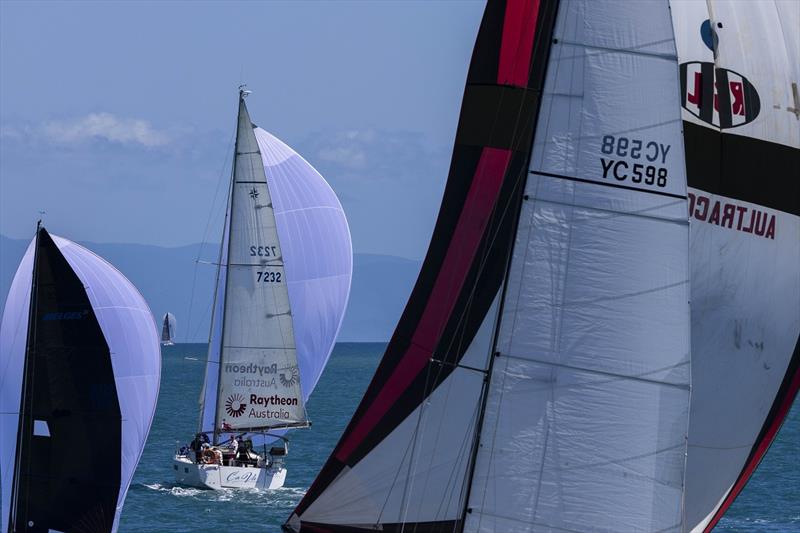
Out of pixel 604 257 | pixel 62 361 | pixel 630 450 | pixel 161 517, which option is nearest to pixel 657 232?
pixel 604 257

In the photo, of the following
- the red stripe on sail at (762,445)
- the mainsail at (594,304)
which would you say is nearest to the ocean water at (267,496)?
the red stripe on sail at (762,445)

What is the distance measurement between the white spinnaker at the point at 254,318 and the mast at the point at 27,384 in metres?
17.3

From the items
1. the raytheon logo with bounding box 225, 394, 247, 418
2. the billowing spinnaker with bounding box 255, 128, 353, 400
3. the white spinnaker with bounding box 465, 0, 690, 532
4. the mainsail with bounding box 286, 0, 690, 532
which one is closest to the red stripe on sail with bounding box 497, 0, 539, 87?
the mainsail with bounding box 286, 0, 690, 532

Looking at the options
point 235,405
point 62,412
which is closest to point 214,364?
point 235,405

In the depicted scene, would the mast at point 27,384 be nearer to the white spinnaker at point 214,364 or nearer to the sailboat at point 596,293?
the sailboat at point 596,293

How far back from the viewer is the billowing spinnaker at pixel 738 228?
17188 mm

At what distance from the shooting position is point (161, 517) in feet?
Result: 124

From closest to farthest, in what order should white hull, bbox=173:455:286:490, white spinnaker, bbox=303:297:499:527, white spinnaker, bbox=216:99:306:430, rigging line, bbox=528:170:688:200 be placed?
rigging line, bbox=528:170:688:200
white spinnaker, bbox=303:297:499:527
white spinnaker, bbox=216:99:306:430
white hull, bbox=173:455:286:490

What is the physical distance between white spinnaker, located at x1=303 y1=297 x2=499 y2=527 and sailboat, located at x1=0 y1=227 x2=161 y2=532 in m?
6.25

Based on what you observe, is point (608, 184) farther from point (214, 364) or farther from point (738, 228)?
point (214, 364)

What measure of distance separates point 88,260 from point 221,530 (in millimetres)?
14574

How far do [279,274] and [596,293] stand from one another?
25887 millimetres

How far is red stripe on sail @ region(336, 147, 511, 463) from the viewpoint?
1547 centimetres

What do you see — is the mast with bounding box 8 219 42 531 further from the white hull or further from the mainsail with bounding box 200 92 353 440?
the white hull
